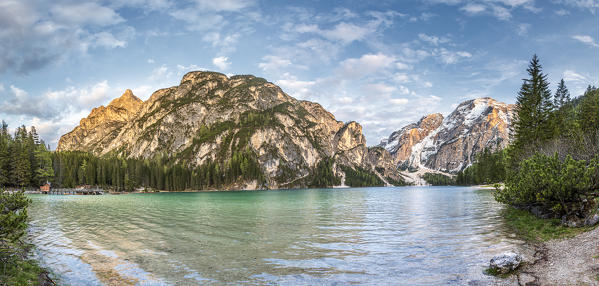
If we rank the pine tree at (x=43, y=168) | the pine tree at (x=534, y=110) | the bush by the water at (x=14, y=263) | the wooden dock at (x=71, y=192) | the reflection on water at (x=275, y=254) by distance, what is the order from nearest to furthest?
the bush by the water at (x=14, y=263), the reflection on water at (x=275, y=254), the pine tree at (x=534, y=110), the wooden dock at (x=71, y=192), the pine tree at (x=43, y=168)

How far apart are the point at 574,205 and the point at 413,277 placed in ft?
60.5

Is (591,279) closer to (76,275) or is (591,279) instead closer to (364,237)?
(364,237)

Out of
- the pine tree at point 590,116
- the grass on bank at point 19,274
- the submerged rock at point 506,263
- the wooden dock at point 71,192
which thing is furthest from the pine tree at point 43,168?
the pine tree at point 590,116

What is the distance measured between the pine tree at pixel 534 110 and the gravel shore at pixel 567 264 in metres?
49.2

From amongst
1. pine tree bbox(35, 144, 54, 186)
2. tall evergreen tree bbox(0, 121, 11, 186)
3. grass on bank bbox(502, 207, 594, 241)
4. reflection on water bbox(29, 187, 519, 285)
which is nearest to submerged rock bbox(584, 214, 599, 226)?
grass on bank bbox(502, 207, 594, 241)

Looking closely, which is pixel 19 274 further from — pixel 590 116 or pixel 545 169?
pixel 590 116

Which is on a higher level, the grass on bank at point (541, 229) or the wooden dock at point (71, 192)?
the grass on bank at point (541, 229)

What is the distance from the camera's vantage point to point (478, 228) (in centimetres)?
2844

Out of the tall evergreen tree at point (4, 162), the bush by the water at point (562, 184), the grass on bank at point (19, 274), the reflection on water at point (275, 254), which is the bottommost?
the reflection on water at point (275, 254)

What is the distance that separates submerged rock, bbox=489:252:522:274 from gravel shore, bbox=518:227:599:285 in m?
0.39

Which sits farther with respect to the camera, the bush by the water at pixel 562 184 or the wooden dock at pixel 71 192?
the wooden dock at pixel 71 192

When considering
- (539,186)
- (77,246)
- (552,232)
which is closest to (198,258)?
(77,246)

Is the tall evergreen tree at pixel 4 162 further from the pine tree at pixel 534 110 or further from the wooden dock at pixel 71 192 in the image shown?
the pine tree at pixel 534 110

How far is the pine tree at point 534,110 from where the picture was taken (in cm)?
5891
